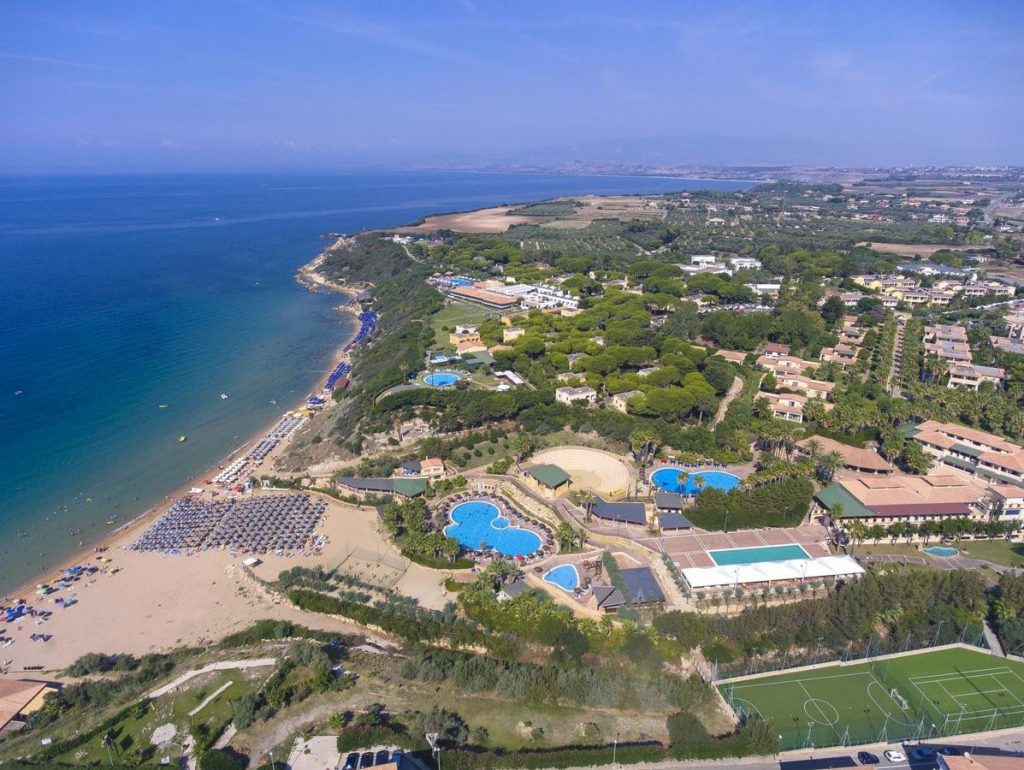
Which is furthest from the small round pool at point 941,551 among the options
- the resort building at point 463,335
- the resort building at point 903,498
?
the resort building at point 463,335

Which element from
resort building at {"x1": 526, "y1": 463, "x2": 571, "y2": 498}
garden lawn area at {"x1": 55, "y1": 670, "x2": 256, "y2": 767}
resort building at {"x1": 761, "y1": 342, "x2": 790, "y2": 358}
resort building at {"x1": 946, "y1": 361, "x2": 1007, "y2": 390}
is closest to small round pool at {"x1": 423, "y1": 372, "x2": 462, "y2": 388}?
resort building at {"x1": 526, "y1": 463, "x2": 571, "y2": 498}

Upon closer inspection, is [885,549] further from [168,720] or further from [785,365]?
[168,720]

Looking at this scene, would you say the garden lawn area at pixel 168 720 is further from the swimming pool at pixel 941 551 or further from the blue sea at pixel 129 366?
the swimming pool at pixel 941 551

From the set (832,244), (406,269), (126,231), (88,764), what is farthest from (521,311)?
(126,231)

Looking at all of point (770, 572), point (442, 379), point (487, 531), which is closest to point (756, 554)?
point (770, 572)

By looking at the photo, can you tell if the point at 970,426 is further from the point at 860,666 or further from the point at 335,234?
the point at 335,234

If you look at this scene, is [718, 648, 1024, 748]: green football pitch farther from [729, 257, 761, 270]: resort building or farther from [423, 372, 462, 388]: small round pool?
[729, 257, 761, 270]: resort building
